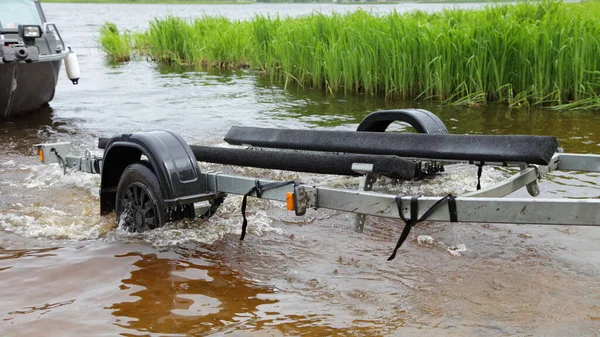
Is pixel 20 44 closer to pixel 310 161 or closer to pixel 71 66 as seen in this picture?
pixel 71 66

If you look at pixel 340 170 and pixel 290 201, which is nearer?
pixel 290 201

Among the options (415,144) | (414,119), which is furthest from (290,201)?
(414,119)

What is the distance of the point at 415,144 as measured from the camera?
17.7 feet

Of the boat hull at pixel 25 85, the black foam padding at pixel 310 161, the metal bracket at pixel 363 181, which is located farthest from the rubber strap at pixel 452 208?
the boat hull at pixel 25 85

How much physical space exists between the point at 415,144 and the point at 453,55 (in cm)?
661

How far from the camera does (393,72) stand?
12750mm

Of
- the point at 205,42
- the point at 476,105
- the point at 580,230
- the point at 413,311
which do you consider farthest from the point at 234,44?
the point at 413,311

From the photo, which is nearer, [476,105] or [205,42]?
[476,105]

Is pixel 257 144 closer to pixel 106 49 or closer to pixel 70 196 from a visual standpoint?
pixel 70 196

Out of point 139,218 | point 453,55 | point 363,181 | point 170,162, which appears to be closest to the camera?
point 363,181

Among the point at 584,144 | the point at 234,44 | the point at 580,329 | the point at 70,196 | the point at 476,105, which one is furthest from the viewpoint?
the point at 234,44

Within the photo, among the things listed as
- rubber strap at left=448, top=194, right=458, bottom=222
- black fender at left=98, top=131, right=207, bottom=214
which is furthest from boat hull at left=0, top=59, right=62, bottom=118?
rubber strap at left=448, top=194, right=458, bottom=222

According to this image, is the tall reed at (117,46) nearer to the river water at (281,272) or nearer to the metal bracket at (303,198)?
the river water at (281,272)

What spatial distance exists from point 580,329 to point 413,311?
0.90 metres
